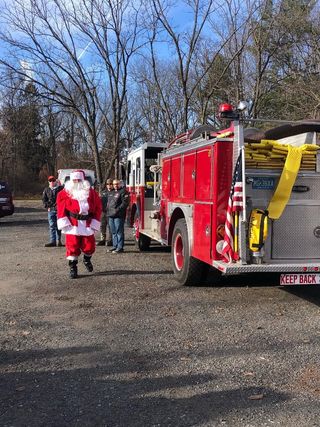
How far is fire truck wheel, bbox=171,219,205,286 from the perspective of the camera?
778cm

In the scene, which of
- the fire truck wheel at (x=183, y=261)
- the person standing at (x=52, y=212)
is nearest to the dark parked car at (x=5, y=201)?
the person standing at (x=52, y=212)

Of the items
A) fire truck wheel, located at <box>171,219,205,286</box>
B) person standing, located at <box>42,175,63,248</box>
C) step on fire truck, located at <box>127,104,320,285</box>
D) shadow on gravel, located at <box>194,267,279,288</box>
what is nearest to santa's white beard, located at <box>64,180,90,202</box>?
fire truck wheel, located at <box>171,219,205,286</box>

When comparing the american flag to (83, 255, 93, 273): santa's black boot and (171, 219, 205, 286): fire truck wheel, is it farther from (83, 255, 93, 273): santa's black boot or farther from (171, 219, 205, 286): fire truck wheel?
(83, 255, 93, 273): santa's black boot

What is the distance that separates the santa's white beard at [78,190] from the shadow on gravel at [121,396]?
178 inches

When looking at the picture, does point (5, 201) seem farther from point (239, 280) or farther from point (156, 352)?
point (156, 352)

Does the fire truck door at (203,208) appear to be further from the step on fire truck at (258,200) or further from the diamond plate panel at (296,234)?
the diamond plate panel at (296,234)

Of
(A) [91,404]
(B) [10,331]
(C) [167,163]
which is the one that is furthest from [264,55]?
(A) [91,404]

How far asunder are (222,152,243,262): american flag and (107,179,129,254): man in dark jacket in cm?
538

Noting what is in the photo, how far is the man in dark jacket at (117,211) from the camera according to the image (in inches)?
456

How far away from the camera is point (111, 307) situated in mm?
6781

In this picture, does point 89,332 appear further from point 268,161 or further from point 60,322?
point 268,161

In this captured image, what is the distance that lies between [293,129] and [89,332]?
3905 mm

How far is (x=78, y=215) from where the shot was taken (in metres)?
8.88

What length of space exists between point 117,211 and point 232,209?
5.58 metres
